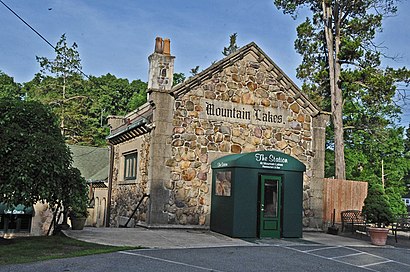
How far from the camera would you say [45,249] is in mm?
10938

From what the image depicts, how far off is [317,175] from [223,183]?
459cm

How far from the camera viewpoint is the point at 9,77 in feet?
170

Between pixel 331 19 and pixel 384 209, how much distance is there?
514 inches

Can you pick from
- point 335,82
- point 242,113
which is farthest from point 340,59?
point 242,113

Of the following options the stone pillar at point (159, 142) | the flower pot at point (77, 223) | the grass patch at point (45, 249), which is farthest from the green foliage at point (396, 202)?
the grass patch at point (45, 249)

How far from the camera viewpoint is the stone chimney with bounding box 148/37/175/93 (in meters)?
16.4

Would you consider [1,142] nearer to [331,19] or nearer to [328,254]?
[328,254]

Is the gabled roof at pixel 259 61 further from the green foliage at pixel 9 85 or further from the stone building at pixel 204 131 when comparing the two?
the green foliage at pixel 9 85

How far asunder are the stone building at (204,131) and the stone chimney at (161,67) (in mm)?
36

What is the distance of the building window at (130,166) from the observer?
18.5 m

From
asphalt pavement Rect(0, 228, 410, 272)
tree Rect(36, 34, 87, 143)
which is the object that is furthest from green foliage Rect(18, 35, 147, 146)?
asphalt pavement Rect(0, 228, 410, 272)

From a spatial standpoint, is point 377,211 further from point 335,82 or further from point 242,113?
point 335,82

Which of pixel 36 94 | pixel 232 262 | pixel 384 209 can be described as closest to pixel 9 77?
pixel 36 94

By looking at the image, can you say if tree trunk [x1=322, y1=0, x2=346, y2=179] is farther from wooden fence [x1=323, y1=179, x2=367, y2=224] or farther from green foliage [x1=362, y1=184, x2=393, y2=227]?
green foliage [x1=362, y1=184, x2=393, y2=227]
